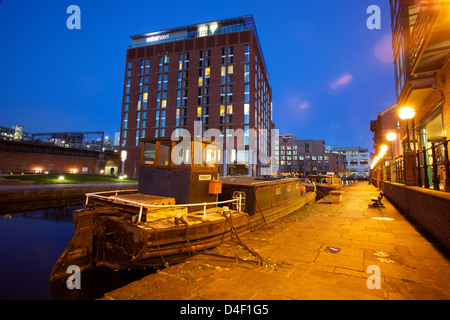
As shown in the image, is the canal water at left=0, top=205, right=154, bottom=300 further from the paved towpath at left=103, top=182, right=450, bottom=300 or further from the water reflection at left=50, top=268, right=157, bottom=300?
the paved towpath at left=103, top=182, right=450, bottom=300

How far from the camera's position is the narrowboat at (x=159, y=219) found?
16.7ft

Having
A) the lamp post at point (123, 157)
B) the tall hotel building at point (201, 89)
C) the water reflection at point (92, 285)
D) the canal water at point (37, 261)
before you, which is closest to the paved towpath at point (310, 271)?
the water reflection at point (92, 285)

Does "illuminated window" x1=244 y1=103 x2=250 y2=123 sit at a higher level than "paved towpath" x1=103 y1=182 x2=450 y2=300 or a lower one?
higher

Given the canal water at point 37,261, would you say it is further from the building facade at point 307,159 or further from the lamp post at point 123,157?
the building facade at point 307,159

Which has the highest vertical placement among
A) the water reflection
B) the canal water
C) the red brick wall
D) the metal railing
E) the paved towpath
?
the metal railing

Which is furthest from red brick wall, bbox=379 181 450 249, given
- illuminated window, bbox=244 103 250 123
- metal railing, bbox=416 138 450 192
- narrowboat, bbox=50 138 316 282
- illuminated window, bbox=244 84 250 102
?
illuminated window, bbox=244 84 250 102

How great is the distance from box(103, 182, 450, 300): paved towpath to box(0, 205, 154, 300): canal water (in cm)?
273

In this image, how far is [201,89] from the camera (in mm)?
55375

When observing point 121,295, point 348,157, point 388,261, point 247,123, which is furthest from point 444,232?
point 348,157

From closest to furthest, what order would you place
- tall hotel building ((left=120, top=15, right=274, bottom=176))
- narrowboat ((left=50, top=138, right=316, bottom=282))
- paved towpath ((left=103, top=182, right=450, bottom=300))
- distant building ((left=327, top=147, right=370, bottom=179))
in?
paved towpath ((left=103, top=182, right=450, bottom=300))
narrowboat ((left=50, top=138, right=316, bottom=282))
tall hotel building ((left=120, top=15, right=274, bottom=176))
distant building ((left=327, top=147, right=370, bottom=179))

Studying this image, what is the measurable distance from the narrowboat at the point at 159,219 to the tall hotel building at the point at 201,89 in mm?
42677

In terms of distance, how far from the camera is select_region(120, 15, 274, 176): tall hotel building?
51.2 meters
